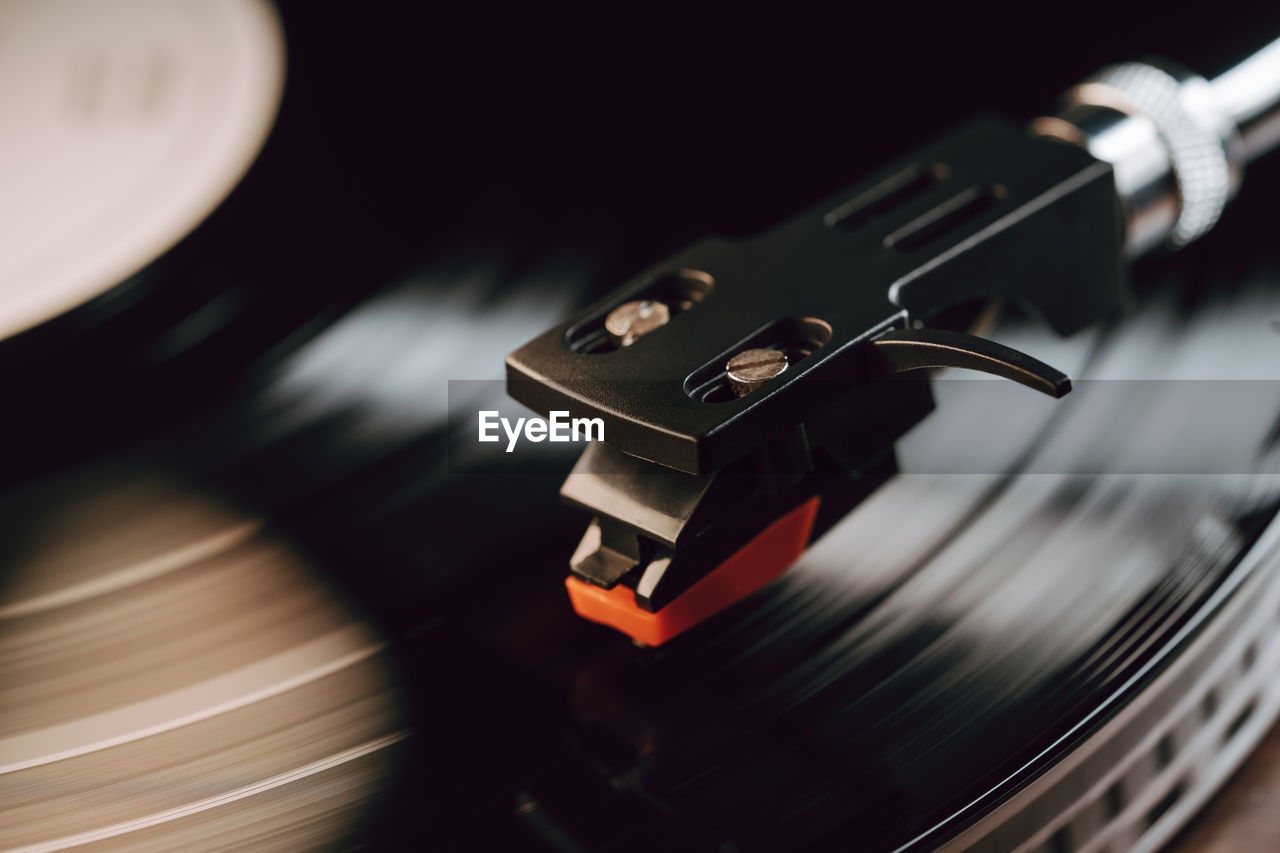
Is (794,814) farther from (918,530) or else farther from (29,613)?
(29,613)

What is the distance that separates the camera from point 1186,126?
2.26ft

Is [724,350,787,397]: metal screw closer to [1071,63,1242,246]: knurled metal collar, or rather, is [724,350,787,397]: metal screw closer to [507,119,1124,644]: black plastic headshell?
[507,119,1124,644]: black plastic headshell

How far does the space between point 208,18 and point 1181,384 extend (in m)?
0.91

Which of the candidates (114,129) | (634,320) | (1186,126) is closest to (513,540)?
(634,320)

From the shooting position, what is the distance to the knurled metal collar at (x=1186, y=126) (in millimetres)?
687

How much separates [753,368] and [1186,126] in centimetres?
34

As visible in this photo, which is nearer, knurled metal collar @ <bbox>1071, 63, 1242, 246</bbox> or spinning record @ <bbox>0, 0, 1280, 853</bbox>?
spinning record @ <bbox>0, 0, 1280, 853</bbox>

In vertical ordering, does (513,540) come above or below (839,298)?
below

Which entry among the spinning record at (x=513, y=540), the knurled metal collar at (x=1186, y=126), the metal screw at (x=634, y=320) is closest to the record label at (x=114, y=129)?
the spinning record at (x=513, y=540)

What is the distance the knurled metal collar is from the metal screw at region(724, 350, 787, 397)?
31cm

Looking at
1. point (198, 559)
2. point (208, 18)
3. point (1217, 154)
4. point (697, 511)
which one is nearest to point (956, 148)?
point (1217, 154)

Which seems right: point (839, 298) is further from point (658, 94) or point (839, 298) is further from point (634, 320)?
point (658, 94)

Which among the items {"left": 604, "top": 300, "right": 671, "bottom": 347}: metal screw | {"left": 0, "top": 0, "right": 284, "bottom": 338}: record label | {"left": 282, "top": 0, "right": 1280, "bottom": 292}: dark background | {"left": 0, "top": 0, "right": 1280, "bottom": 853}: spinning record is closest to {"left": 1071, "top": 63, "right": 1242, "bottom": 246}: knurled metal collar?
{"left": 0, "top": 0, "right": 1280, "bottom": 853}: spinning record

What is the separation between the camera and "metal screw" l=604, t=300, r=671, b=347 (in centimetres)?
55
